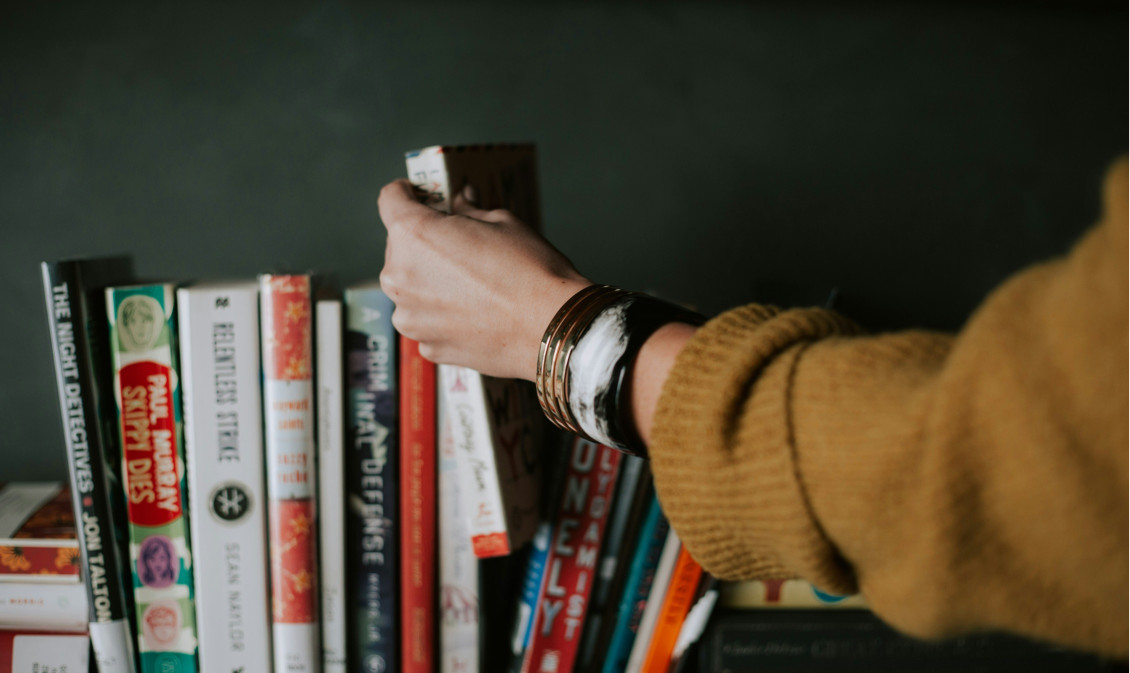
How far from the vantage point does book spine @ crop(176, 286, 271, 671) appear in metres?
0.64

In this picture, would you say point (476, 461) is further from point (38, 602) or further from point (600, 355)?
point (38, 602)

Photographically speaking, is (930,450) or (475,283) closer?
(930,450)

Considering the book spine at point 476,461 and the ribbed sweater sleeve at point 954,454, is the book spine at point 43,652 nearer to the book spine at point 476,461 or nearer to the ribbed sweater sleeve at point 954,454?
the book spine at point 476,461

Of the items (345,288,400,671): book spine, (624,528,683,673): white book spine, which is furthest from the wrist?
(624,528,683,673): white book spine

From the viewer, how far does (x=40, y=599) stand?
661 millimetres

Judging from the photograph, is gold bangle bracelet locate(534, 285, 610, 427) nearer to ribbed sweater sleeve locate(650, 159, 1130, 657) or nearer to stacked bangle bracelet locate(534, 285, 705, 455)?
stacked bangle bracelet locate(534, 285, 705, 455)

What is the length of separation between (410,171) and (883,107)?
25.8 inches

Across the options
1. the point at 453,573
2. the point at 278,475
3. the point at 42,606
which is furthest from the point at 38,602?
the point at 453,573

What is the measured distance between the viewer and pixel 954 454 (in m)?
0.28

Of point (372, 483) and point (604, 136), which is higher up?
point (604, 136)

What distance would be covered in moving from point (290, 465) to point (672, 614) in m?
0.41

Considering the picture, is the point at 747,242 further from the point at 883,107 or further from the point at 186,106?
the point at 186,106

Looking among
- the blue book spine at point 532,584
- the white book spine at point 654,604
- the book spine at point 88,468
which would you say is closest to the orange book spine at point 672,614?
the white book spine at point 654,604

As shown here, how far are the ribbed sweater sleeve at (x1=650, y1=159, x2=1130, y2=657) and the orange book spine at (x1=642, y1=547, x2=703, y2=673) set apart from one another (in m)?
0.37
